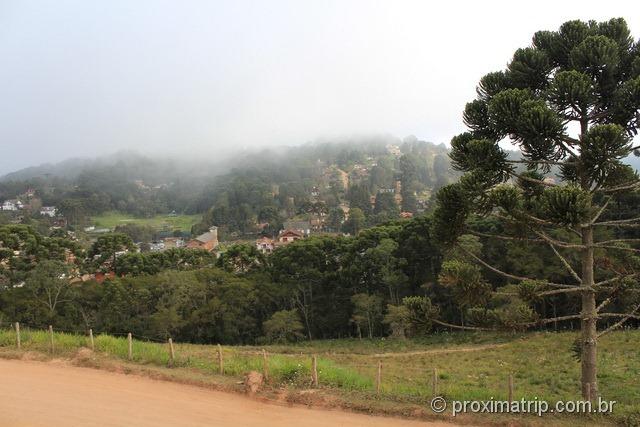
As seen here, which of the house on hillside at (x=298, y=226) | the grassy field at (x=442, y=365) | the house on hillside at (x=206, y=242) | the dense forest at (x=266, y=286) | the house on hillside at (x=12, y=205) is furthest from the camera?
the house on hillside at (x=12, y=205)

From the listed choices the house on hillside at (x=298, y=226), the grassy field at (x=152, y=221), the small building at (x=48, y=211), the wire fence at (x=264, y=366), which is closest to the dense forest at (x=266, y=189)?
the small building at (x=48, y=211)

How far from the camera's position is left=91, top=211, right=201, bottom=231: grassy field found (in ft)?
335

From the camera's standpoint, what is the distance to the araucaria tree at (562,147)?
23.4ft

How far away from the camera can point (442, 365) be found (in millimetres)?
18250

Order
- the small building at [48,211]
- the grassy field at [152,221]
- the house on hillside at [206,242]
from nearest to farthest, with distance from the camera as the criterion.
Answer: the house on hillside at [206,242], the small building at [48,211], the grassy field at [152,221]

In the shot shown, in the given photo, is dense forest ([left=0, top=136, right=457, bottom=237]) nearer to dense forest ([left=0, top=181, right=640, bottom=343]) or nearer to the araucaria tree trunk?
dense forest ([left=0, top=181, right=640, bottom=343])

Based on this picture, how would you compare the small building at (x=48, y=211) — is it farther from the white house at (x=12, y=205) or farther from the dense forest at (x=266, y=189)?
the white house at (x=12, y=205)

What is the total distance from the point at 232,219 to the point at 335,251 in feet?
193

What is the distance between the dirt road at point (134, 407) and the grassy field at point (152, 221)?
3713 inches

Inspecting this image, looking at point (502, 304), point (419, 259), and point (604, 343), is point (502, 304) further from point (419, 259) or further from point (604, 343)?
point (419, 259)

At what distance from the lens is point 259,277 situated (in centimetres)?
3581

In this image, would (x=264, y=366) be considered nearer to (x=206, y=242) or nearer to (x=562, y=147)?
(x=562, y=147)

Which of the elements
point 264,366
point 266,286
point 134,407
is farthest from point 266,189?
point 134,407

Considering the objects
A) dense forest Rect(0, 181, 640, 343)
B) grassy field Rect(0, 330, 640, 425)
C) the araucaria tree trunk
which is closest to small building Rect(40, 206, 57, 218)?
dense forest Rect(0, 181, 640, 343)
